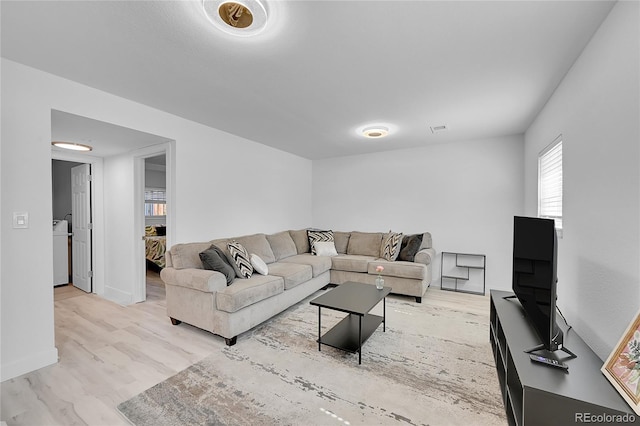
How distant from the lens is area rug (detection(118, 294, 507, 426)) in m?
1.66

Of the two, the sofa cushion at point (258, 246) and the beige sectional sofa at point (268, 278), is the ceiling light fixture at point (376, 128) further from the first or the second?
the sofa cushion at point (258, 246)

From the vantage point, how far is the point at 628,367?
1.13 m

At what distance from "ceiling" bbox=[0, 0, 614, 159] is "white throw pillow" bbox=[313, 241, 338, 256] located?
243cm

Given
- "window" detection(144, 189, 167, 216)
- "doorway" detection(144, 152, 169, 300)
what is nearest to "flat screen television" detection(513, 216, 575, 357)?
"doorway" detection(144, 152, 169, 300)

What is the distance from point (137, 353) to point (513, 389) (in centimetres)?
299

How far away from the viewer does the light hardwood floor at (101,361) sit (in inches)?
67.2

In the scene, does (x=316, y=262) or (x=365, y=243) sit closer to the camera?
(x=316, y=262)

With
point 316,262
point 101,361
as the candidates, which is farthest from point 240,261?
point 101,361

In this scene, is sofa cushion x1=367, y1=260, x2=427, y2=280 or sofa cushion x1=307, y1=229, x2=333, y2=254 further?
sofa cushion x1=307, y1=229, x2=333, y2=254

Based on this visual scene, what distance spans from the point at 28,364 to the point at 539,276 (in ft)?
12.8

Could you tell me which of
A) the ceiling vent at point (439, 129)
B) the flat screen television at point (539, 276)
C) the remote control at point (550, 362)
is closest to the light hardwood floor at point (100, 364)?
the remote control at point (550, 362)

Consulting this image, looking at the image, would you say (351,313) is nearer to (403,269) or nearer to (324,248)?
(403,269)

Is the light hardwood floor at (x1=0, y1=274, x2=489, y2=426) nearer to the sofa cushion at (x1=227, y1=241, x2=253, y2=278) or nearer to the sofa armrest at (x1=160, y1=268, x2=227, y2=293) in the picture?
the sofa armrest at (x1=160, y1=268, x2=227, y2=293)

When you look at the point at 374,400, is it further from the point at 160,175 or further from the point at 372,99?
the point at 160,175
